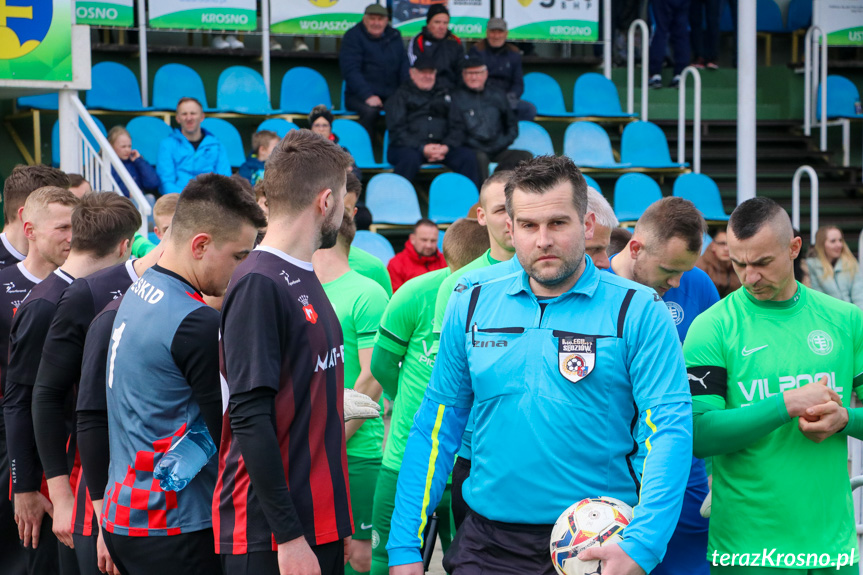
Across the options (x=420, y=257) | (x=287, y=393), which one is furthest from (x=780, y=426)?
(x=420, y=257)

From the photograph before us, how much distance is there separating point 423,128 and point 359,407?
325 inches

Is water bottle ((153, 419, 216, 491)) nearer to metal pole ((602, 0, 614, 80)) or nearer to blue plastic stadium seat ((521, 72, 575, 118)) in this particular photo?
blue plastic stadium seat ((521, 72, 575, 118))

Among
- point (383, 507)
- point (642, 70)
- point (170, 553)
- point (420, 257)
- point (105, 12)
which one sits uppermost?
point (105, 12)

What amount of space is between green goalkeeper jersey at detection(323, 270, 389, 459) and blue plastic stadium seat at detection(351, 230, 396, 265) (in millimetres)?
5851

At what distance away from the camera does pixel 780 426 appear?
3.19 meters

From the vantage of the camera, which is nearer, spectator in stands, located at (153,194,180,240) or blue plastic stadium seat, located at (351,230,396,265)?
spectator in stands, located at (153,194,180,240)

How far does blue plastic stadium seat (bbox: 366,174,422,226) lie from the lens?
37.7 ft

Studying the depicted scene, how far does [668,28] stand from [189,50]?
6.79 metres

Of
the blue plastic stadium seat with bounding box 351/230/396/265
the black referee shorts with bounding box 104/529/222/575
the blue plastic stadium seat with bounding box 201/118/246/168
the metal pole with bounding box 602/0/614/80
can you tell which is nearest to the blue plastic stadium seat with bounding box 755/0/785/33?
the metal pole with bounding box 602/0/614/80

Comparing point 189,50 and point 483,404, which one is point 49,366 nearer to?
point 483,404

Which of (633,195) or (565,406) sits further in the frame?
(633,195)

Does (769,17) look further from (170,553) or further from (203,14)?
(170,553)

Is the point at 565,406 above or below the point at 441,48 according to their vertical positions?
below

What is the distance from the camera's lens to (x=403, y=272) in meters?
9.79
